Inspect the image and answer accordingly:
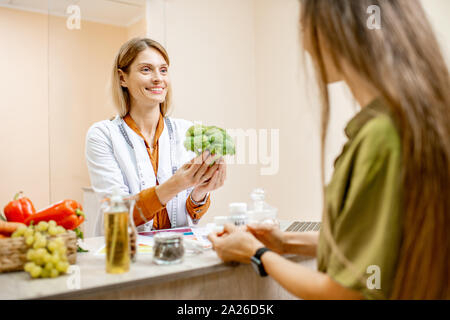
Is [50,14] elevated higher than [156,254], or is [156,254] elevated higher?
[50,14]

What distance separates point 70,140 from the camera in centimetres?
342

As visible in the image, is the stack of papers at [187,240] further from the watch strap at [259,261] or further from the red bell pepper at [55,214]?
the watch strap at [259,261]

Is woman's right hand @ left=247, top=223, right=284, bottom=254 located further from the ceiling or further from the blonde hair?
the ceiling

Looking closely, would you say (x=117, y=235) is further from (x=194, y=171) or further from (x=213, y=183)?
(x=213, y=183)

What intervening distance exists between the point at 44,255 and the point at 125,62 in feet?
4.28

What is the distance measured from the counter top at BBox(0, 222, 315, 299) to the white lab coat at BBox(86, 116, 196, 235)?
27.0 inches

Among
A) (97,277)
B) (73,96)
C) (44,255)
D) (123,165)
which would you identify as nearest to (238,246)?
(97,277)

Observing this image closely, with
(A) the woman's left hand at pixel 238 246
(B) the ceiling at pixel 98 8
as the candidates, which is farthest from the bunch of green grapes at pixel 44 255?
(B) the ceiling at pixel 98 8

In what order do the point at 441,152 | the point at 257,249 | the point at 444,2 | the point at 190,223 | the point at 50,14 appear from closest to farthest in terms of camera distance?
1. the point at 441,152
2. the point at 257,249
3. the point at 190,223
4. the point at 444,2
5. the point at 50,14

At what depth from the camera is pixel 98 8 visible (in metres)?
3.48

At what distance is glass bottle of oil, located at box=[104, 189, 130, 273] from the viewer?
1.08 meters
